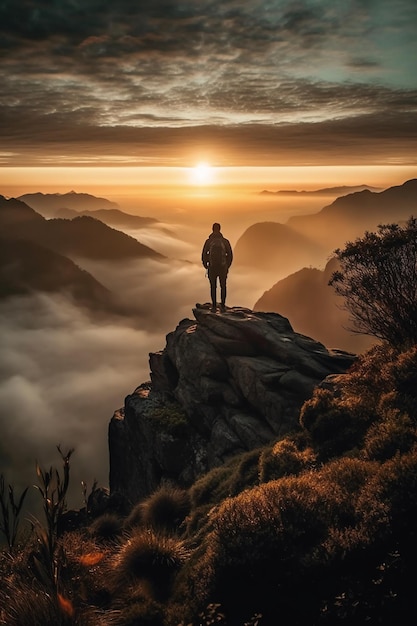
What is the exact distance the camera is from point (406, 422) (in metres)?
10.1

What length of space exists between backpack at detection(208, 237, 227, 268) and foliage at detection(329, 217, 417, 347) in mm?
8173

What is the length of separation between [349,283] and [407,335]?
270 centimetres

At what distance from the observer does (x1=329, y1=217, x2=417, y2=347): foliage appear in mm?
15336

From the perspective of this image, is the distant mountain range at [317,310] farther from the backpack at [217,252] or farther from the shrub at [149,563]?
the shrub at [149,563]

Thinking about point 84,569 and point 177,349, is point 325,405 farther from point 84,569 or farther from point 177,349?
point 177,349

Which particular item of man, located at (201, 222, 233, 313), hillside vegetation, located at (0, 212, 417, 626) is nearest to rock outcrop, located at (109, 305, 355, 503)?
man, located at (201, 222, 233, 313)

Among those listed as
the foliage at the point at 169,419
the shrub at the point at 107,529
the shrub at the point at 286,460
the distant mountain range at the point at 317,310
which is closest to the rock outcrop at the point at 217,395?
the foliage at the point at 169,419

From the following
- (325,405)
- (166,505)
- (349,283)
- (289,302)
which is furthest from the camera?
(289,302)

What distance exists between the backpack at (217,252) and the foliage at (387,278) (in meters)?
8.17

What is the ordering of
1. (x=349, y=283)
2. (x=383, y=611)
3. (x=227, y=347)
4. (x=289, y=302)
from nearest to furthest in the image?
(x=383, y=611) < (x=349, y=283) < (x=227, y=347) < (x=289, y=302)

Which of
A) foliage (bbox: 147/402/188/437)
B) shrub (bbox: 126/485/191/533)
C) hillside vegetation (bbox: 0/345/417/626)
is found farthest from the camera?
foliage (bbox: 147/402/188/437)

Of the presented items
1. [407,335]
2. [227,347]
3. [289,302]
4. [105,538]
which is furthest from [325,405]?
[289,302]

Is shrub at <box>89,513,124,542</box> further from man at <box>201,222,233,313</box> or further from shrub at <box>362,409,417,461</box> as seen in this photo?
man at <box>201,222,233,313</box>

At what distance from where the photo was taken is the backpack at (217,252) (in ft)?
78.6
